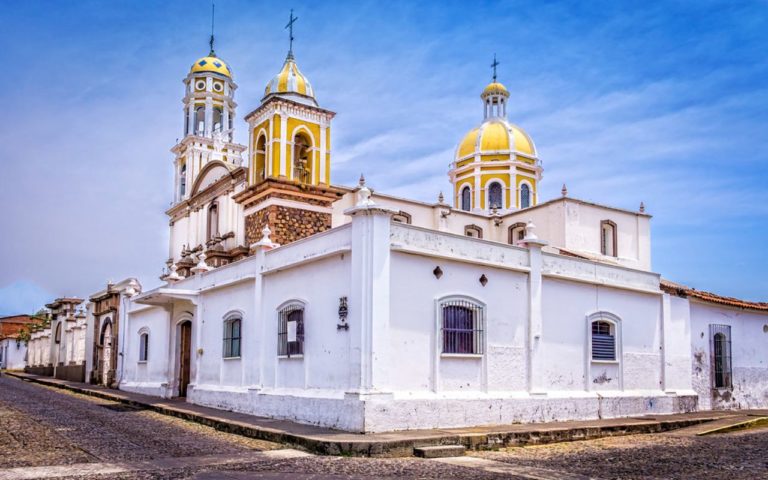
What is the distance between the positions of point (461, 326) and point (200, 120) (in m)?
27.5

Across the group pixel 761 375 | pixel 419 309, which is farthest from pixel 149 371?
pixel 761 375

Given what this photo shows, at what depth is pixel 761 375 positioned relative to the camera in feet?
73.3

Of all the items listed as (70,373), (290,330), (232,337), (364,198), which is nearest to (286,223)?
(232,337)

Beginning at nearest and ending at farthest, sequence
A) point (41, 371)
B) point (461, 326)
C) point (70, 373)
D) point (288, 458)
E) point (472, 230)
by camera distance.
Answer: point (288, 458) < point (461, 326) < point (472, 230) < point (70, 373) < point (41, 371)

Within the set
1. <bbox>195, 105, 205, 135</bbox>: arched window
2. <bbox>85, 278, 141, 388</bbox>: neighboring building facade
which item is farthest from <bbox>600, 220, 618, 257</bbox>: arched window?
<bbox>195, 105, 205, 135</bbox>: arched window

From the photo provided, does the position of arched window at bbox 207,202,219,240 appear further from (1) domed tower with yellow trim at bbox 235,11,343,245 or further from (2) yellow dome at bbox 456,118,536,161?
(2) yellow dome at bbox 456,118,536,161

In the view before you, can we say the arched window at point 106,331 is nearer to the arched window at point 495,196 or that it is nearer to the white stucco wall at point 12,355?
the arched window at point 495,196

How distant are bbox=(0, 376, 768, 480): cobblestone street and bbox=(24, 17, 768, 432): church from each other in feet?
5.88

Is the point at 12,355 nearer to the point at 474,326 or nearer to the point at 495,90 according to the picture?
the point at 495,90

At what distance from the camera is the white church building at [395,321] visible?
13.9m

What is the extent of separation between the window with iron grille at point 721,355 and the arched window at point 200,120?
26.5 meters

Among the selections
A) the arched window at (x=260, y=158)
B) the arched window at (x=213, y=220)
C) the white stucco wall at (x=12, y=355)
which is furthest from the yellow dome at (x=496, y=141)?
the white stucco wall at (x=12, y=355)

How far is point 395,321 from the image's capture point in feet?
45.5

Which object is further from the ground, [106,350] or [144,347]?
[144,347]
